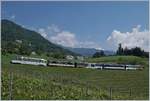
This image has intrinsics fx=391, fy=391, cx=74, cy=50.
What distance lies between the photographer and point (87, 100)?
19766mm

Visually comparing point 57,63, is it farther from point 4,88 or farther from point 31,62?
point 4,88

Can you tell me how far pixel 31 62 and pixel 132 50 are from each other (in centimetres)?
8320

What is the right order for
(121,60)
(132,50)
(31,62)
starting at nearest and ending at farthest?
(31,62) → (121,60) → (132,50)

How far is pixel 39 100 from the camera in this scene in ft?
59.7

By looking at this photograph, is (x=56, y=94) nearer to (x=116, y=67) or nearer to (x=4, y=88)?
(x=4, y=88)

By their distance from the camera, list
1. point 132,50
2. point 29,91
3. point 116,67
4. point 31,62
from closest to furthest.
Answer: point 29,91 < point 31,62 < point 116,67 < point 132,50

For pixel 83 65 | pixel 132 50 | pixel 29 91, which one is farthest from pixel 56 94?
pixel 132 50

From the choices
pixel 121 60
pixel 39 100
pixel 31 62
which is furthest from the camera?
pixel 121 60

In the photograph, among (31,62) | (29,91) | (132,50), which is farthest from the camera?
(132,50)

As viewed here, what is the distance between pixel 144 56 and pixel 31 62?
72013mm

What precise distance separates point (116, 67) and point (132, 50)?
67.8 m

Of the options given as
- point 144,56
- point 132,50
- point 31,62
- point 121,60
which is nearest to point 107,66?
point 31,62

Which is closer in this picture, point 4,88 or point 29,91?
point 4,88

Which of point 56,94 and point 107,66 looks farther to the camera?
point 107,66
